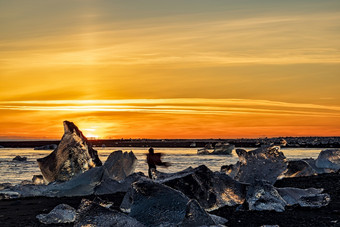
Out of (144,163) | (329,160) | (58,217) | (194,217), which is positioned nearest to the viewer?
(194,217)

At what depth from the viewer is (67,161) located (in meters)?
14.9

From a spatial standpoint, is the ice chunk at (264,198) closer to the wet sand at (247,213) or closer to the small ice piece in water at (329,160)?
the wet sand at (247,213)

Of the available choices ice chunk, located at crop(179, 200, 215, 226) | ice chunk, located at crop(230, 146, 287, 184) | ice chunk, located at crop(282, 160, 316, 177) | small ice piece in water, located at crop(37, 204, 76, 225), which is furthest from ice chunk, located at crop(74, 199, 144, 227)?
ice chunk, located at crop(282, 160, 316, 177)

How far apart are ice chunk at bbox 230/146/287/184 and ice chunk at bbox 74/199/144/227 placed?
18.5ft

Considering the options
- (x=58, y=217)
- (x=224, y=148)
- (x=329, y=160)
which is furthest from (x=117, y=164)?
(x=224, y=148)

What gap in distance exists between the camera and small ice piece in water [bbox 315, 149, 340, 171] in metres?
17.9

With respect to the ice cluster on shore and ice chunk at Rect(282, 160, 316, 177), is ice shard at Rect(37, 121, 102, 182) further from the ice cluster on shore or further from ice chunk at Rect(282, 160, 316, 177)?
ice chunk at Rect(282, 160, 316, 177)

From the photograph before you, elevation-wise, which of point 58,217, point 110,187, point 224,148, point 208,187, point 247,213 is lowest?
point 58,217

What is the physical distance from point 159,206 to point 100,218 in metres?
1.15

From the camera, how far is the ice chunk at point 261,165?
1184 cm

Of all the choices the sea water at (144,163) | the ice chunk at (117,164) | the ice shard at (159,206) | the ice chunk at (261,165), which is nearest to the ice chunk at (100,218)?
the ice shard at (159,206)

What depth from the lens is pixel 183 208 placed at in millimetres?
7496

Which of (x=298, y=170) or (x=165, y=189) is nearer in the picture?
(x=165, y=189)

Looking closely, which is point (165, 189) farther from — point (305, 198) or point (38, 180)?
point (38, 180)
